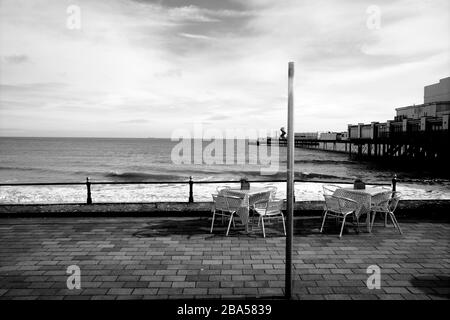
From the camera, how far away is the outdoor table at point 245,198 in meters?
5.94

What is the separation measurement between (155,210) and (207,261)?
296 cm

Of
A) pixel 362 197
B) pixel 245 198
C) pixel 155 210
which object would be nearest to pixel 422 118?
pixel 362 197

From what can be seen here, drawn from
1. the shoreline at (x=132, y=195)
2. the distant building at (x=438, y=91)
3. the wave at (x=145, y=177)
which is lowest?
the wave at (x=145, y=177)

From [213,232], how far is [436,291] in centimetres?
361

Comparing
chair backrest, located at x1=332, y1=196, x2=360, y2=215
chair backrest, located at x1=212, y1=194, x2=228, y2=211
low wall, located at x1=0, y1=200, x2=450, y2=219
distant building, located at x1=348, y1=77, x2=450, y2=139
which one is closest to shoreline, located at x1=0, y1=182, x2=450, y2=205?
low wall, located at x1=0, y1=200, x2=450, y2=219

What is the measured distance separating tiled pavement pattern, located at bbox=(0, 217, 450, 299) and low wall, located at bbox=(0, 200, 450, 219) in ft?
1.67

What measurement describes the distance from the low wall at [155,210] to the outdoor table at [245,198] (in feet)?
3.58

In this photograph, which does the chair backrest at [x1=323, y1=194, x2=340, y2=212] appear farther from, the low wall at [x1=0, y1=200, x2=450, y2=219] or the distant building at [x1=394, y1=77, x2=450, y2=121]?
the distant building at [x1=394, y1=77, x2=450, y2=121]

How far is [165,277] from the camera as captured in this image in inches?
160

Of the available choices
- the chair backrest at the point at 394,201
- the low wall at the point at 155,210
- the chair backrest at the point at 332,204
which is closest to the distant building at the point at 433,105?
the low wall at the point at 155,210

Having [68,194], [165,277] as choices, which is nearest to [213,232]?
[165,277]

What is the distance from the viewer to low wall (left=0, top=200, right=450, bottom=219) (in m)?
7.12

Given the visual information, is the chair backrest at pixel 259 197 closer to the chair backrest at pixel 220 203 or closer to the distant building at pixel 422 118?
the chair backrest at pixel 220 203
